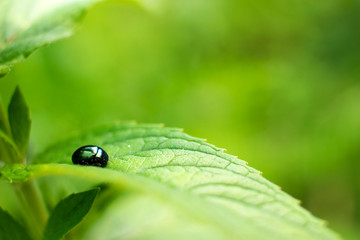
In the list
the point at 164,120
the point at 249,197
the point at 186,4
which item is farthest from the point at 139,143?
the point at 186,4

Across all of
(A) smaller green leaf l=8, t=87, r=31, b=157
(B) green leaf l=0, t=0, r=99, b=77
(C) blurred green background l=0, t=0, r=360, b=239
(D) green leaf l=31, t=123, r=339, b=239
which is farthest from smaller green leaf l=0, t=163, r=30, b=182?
(C) blurred green background l=0, t=0, r=360, b=239

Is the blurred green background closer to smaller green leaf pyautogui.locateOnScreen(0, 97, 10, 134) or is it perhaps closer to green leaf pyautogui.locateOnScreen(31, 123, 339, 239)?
smaller green leaf pyautogui.locateOnScreen(0, 97, 10, 134)

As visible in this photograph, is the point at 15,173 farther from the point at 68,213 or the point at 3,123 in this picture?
the point at 3,123

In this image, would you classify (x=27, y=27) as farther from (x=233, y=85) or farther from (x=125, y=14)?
(x=125, y=14)

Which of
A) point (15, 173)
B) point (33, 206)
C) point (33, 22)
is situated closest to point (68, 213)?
point (15, 173)

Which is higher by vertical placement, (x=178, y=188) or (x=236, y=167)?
(x=236, y=167)

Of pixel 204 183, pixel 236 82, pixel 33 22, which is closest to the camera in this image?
pixel 204 183
